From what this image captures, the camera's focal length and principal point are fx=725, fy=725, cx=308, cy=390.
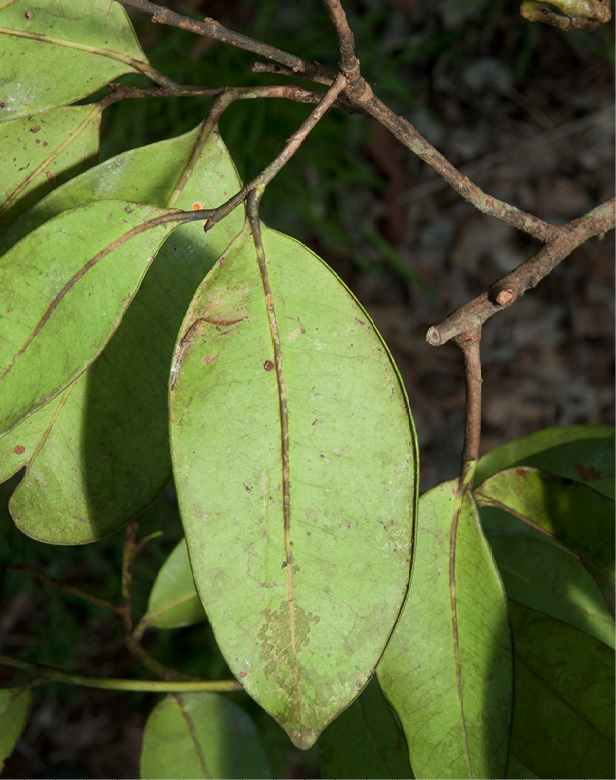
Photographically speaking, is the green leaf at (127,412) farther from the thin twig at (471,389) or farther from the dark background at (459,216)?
the dark background at (459,216)

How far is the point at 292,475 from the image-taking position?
1.86 feet

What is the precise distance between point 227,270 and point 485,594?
0.40 metres

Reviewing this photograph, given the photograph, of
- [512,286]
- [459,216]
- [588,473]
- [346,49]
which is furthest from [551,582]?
[459,216]

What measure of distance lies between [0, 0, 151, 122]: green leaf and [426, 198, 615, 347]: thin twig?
0.36 m

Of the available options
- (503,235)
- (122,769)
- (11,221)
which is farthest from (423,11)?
(122,769)

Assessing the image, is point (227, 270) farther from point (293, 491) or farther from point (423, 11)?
point (423, 11)

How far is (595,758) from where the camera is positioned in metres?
0.71

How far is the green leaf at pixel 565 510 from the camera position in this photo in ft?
2.42

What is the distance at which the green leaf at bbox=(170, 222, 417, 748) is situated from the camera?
548mm

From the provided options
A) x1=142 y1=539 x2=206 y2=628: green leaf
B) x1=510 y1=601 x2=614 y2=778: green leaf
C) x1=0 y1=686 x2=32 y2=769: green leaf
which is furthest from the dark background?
x1=510 y1=601 x2=614 y2=778: green leaf

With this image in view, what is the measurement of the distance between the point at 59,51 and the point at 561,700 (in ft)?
2.58

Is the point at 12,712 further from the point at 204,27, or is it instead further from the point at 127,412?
the point at 204,27

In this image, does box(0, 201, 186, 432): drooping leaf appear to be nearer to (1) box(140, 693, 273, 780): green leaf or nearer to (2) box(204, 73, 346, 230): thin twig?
(2) box(204, 73, 346, 230): thin twig

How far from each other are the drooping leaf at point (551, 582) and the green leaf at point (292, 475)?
0.38m
